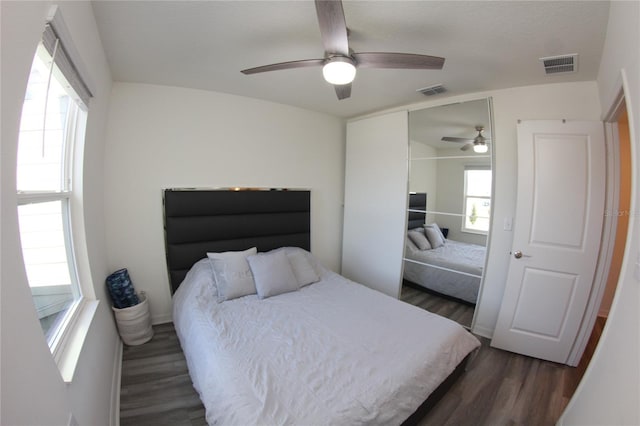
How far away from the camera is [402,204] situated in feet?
9.88

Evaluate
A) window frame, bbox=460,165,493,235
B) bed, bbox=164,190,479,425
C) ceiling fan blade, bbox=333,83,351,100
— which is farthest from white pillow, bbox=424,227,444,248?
ceiling fan blade, bbox=333,83,351,100

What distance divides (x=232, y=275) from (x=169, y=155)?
54.8 inches

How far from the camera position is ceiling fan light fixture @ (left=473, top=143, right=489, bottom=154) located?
2574 millimetres

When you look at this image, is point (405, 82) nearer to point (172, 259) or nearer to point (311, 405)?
point (311, 405)

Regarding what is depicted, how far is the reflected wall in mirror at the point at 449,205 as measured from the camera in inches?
104

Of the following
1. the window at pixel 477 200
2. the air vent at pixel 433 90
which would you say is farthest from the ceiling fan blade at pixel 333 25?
the window at pixel 477 200

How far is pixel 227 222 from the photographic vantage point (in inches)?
109

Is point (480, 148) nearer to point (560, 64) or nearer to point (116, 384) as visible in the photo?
point (560, 64)

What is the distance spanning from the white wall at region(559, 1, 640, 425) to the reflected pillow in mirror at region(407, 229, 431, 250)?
69.0 inches

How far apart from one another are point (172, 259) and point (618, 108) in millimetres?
3988

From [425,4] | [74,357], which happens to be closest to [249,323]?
[74,357]

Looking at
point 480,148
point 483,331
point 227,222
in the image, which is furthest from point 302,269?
point 480,148

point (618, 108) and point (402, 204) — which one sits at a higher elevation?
point (618, 108)

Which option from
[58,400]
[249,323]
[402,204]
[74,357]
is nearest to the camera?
[58,400]
